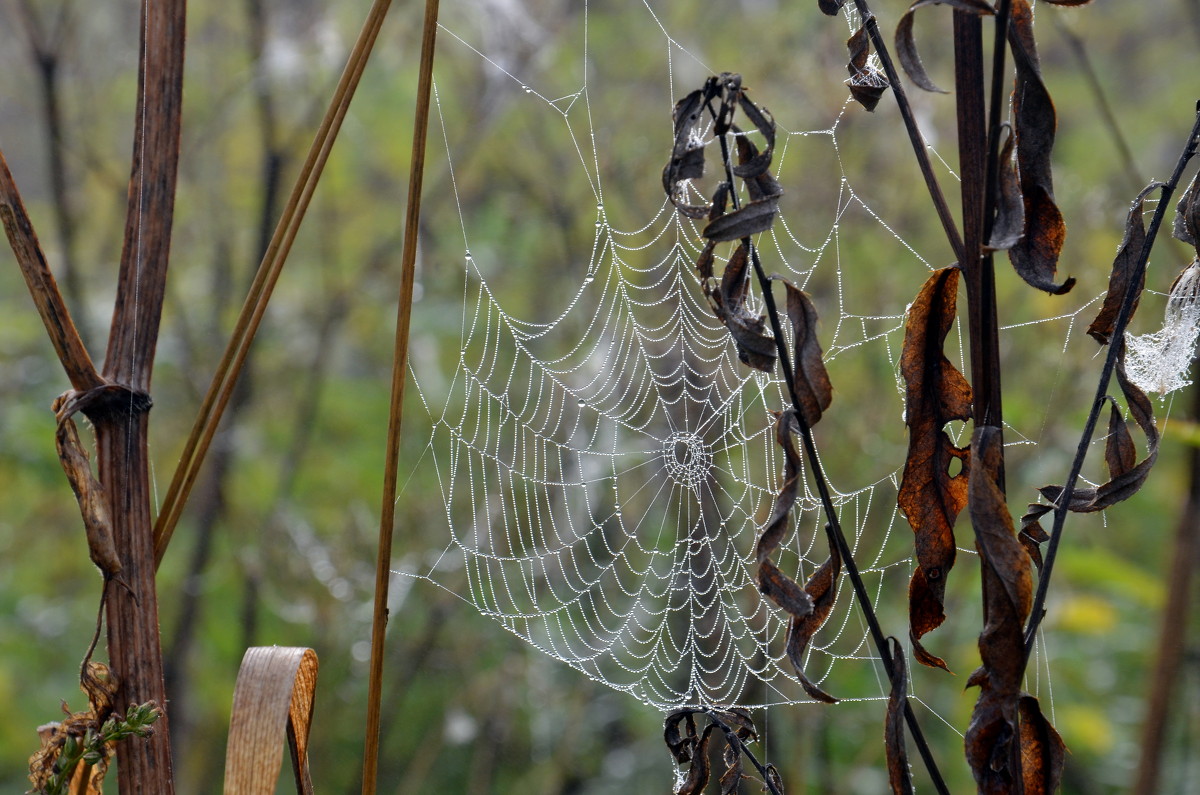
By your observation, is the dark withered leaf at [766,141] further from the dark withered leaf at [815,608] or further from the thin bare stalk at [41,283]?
the thin bare stalk at [41,283]

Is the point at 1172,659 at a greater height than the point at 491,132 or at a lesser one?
lesser

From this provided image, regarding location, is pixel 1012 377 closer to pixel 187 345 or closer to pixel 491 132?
pixel 491 132

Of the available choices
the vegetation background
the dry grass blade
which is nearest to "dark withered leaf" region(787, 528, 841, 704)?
the dry grass blade

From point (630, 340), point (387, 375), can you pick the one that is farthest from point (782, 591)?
point (387, 375)

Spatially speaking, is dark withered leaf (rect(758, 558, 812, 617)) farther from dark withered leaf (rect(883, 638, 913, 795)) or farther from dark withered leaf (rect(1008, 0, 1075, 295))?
dark withered leaf (rect(1008, 0, 1075, 295))

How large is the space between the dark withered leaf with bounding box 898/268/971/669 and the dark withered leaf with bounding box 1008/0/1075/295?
0.16 feet

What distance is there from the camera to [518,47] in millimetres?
2984

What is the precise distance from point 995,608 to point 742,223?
264 mm

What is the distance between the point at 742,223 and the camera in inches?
23.4

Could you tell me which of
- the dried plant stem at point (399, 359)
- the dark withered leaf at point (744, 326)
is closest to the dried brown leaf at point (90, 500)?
the dried plant stem at point (399, 359)

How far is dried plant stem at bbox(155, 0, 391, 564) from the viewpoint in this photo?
0.70 metres

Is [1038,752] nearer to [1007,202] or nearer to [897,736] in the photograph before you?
[897,736]

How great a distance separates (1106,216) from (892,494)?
102 cm

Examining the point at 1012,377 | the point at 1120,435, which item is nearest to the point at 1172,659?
the point at 1120,435
